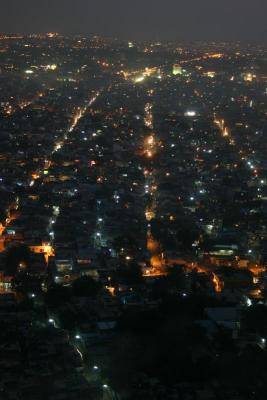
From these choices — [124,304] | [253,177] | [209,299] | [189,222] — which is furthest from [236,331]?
[253,177]

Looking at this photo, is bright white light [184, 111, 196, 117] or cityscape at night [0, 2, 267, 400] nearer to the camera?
cityscape at night [0, 2, 267, 400]

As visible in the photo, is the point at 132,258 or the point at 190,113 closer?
the point at 132,258

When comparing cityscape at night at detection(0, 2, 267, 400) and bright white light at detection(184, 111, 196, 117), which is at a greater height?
bright white light at detection(184, 111, 196, 117)

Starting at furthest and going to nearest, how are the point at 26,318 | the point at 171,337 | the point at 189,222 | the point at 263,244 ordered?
the point at 189,222 → the point at 263,244 → the point at 26,318 → the point at 171,337

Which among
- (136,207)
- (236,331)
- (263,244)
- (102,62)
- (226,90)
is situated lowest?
(236,331)

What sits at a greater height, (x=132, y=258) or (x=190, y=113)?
(x=190, y=113)

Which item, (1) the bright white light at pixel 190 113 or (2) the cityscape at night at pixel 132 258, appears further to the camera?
(1) the bright white light at pixel 190 113

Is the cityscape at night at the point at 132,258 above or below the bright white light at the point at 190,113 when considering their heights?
below

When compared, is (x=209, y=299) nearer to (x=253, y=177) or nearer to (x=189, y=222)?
(x=189, y=222)
